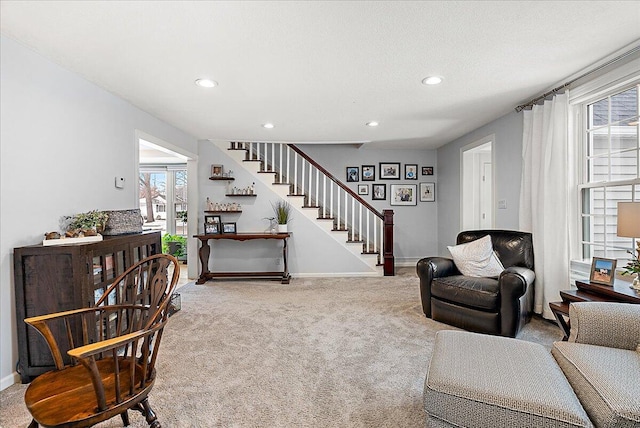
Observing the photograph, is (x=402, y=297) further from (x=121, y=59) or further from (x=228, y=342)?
(x=121, y=59)

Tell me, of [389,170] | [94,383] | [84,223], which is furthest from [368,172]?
[94,383]

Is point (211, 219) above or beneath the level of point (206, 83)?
beneath

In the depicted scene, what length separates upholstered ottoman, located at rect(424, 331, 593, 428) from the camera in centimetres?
127

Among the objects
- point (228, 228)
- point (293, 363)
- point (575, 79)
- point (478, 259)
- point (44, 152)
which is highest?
point (575, 79)

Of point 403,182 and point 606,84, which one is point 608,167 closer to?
point 606,84

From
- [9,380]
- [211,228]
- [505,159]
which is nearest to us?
[9,380]

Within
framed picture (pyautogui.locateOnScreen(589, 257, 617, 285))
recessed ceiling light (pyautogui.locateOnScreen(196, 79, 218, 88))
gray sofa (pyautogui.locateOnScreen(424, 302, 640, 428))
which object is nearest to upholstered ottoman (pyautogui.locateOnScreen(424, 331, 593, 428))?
gray sofa (pyautogui.locateOnScreen(424, 302, 640, 428))

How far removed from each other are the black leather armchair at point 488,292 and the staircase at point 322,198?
200 centimetres

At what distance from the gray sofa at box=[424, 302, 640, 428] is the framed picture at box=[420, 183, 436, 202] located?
16.1ft

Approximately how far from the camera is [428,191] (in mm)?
6648

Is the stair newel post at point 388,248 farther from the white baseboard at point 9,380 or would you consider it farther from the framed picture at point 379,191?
the white baseboard at point 9,380

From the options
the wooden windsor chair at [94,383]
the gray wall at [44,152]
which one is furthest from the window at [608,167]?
the gray wall at [44,152]

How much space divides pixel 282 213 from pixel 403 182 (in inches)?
105

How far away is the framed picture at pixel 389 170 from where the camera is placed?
6.63 m
